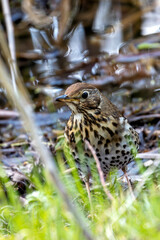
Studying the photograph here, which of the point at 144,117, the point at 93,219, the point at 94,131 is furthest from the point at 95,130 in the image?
the point at 144,117

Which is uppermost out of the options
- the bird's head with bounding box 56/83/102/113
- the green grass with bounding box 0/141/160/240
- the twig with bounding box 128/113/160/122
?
the bird's head with bounding box 56/83/102/113

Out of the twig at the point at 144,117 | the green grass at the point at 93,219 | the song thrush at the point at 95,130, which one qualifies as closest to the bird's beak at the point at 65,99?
the song thrush at the point at 95,130

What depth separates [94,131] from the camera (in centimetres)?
337

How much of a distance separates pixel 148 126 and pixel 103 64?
264 centimetres

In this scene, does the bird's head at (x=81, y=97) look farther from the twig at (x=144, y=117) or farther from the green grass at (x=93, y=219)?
the twig at (x=144, y=117)

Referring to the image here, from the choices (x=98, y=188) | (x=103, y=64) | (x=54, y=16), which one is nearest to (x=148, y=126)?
(x=98, y=188)

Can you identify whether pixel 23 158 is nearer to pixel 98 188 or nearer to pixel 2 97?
pixel 98 188

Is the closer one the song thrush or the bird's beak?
the bird's beak

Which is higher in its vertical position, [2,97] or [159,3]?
[159,3]

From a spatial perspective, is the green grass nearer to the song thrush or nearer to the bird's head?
the song thrush

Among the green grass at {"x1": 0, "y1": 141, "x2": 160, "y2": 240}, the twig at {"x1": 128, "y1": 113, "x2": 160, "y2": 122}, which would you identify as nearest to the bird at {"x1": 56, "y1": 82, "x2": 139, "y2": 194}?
the green grass at {"x1": 0, "y1": 141, "x2": 160, "y2": 240}

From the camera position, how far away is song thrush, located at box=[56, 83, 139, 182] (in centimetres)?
337

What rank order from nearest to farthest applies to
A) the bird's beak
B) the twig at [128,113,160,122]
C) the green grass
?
1. the green grass
2. the bird's beak
3. the twig at [128,113,160,122]

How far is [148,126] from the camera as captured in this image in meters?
5.36
